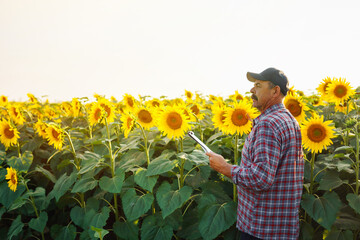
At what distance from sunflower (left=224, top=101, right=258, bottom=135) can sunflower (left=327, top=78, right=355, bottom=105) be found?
6.14 ft

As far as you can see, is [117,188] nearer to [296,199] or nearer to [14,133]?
[296,199]

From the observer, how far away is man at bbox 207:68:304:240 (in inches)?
95.4

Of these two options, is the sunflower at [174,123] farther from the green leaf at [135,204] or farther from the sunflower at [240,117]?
the green leaf at [135,204]

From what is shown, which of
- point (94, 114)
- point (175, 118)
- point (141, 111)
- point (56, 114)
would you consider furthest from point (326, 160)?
point (56, 114)

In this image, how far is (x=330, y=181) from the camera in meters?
3.42

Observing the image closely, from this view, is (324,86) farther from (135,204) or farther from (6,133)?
(6,133)

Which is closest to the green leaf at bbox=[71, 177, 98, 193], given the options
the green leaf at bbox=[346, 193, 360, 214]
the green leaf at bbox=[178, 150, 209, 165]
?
the green leaf at bbox=[178, 150, 209, 165]

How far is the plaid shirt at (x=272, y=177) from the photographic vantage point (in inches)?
94.7

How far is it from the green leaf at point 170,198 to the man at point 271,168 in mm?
720

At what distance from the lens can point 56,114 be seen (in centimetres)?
692

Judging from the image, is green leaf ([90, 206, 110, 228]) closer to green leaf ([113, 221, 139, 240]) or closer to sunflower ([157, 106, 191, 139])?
green leaf ([113, 221, 139, 240])

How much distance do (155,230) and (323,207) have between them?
1.73m

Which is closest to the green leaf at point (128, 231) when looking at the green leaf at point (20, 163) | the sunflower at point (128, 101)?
the green leaf at point (20, 163)

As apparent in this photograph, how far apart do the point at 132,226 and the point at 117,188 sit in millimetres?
587
